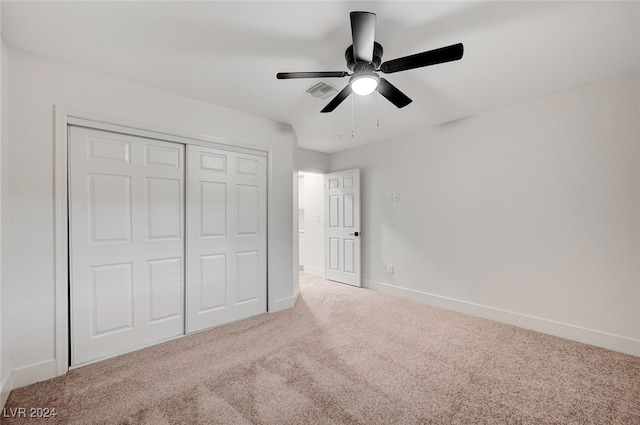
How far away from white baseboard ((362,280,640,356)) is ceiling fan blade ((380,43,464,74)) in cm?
288

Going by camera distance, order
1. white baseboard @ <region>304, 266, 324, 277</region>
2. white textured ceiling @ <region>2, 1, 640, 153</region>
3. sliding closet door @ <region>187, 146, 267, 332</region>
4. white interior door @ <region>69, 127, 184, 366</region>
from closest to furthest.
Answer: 1. white textured ceiling @ <region>2, 1, 640, 153</region>
2. white interior door @ <region>69, 127, 184, 366</region>
3. sliding closet door @ <region>187, 146, 267, 332</region>
4. white baseboard @ <region>304, 266, 324, 277</region>

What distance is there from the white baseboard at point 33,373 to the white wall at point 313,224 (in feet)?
13.1

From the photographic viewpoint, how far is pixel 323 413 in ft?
5.60

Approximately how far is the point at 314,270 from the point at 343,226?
1370 mm

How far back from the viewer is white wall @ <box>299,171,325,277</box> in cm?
555

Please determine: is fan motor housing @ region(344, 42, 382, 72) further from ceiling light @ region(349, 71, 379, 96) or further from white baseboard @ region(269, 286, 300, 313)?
white baseboard @ region(269, 286, 300, 313)

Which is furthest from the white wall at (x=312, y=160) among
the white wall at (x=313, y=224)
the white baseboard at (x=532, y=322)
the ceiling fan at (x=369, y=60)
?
the ceiling fan at (x=369, y=60)

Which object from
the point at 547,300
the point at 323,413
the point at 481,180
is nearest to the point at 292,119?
the point at 481,180

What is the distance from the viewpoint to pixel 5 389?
1.81 metres

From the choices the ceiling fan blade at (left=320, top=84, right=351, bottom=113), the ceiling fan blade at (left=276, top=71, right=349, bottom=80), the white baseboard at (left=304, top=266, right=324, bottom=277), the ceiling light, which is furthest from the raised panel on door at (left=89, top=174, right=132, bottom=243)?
the white baseboard at (left=304, top=266, right=324, bottom=277)

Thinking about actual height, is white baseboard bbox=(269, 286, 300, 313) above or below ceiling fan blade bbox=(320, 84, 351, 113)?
below

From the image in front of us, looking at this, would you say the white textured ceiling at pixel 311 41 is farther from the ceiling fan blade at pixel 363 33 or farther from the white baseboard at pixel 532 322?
the white baseboard at pixel 532 322

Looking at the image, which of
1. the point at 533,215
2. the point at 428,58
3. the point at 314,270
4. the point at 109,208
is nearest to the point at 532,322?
the point at 533,215

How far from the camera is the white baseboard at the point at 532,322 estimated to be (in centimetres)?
245
